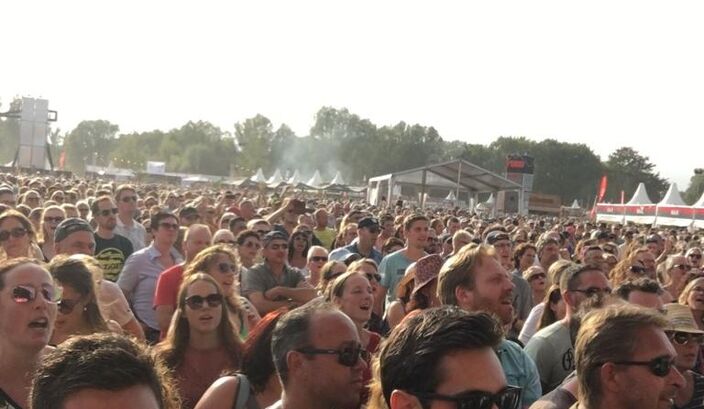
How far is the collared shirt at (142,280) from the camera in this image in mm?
7562

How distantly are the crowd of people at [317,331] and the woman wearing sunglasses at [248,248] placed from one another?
13 millimetres

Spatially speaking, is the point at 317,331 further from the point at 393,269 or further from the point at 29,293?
the point at 393,269

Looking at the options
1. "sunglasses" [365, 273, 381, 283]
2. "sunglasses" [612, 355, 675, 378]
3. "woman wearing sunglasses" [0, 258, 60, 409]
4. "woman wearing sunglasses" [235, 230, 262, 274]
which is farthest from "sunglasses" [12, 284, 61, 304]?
"woman wearing sunglasses" [235, 230, 262, 274]

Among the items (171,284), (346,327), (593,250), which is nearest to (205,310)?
(171,284)

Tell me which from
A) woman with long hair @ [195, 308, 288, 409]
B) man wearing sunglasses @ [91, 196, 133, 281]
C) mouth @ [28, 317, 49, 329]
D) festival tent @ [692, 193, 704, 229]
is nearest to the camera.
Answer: woman with long hair @ [195, 308, 288, 409]

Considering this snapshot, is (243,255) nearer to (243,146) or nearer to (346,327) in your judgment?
(346,327)

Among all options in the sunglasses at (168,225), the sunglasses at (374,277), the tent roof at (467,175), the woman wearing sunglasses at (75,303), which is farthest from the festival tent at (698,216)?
the woman wearing sunglasses at (75,303)

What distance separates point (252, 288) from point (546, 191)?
119997mm

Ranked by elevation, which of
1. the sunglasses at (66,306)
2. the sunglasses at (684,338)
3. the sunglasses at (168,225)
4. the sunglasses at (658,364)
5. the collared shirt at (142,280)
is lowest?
the collared shirt at (142,280)

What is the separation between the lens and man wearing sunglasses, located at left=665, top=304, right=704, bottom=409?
4.78 meters

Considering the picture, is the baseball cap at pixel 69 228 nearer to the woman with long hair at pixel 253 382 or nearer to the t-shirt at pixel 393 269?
the t-shirt at pixel 393 269

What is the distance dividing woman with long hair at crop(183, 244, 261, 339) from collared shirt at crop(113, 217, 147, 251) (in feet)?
13.4

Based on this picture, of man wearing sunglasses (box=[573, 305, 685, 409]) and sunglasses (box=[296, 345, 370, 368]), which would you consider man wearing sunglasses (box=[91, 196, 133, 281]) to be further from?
man wearing sunglasses (box=[573, 305, 685, 409])

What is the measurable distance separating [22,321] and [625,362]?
2479mm
